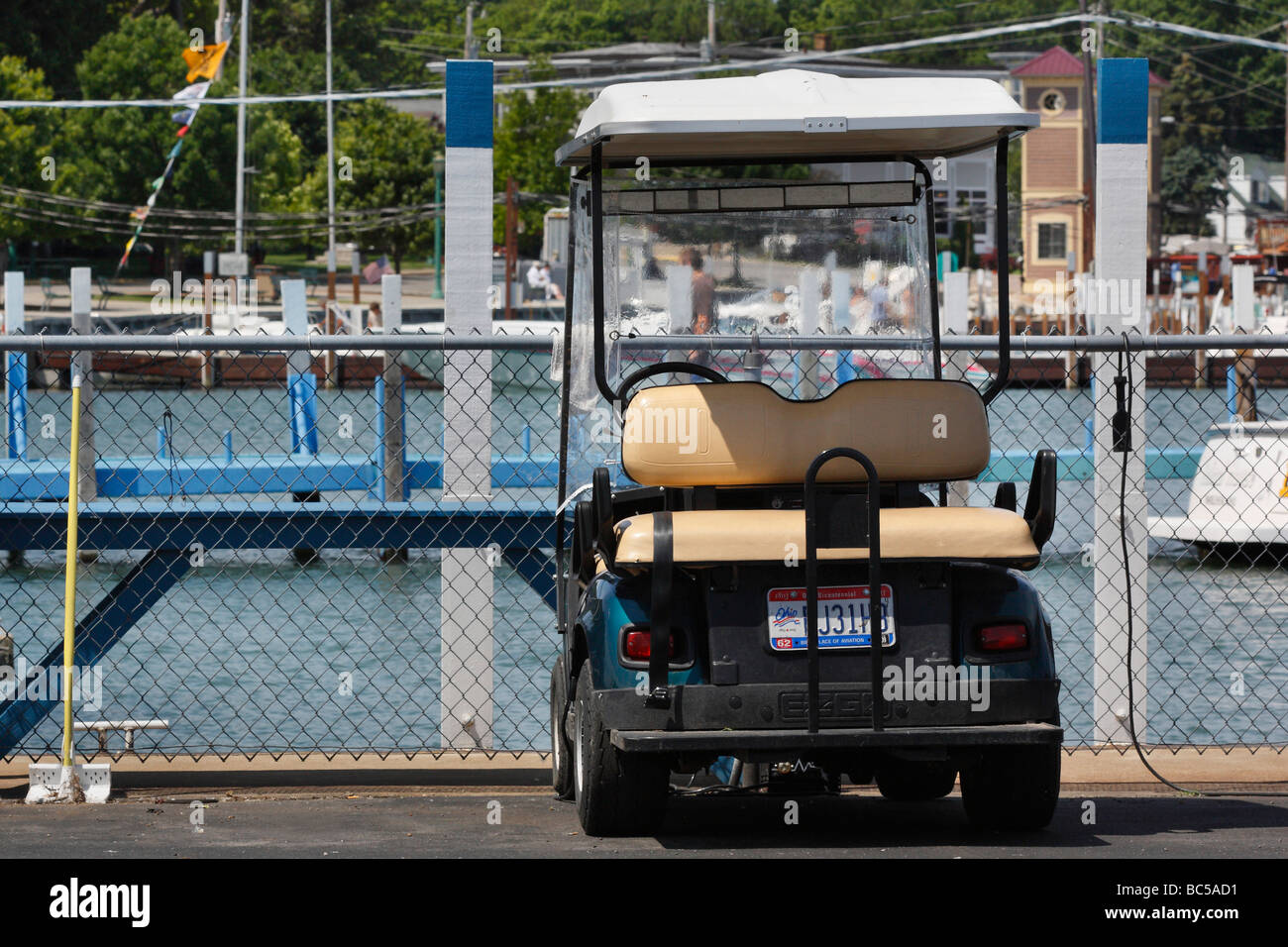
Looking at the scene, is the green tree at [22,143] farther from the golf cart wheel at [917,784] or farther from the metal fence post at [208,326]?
the golf cart wheel at [917,784]

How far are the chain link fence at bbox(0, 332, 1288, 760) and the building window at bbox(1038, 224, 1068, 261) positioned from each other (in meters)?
47.9

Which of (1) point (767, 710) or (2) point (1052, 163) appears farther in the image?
(2) point (1052, 163)

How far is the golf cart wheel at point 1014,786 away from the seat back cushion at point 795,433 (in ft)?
2.97

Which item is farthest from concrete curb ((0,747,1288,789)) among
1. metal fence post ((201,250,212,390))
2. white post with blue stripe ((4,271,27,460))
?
white post with blue stripe ((4,271,27,460))

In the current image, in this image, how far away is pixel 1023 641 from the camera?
5.57 meters

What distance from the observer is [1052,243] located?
77688mm

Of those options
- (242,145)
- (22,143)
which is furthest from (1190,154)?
(22,143)

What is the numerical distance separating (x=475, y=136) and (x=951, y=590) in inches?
117

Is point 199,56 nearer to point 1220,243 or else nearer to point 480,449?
point 480,449

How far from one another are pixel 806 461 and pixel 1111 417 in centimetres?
207

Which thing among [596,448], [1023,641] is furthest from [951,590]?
[596,448]

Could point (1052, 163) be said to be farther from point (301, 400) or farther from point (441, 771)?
point (441, 771)
